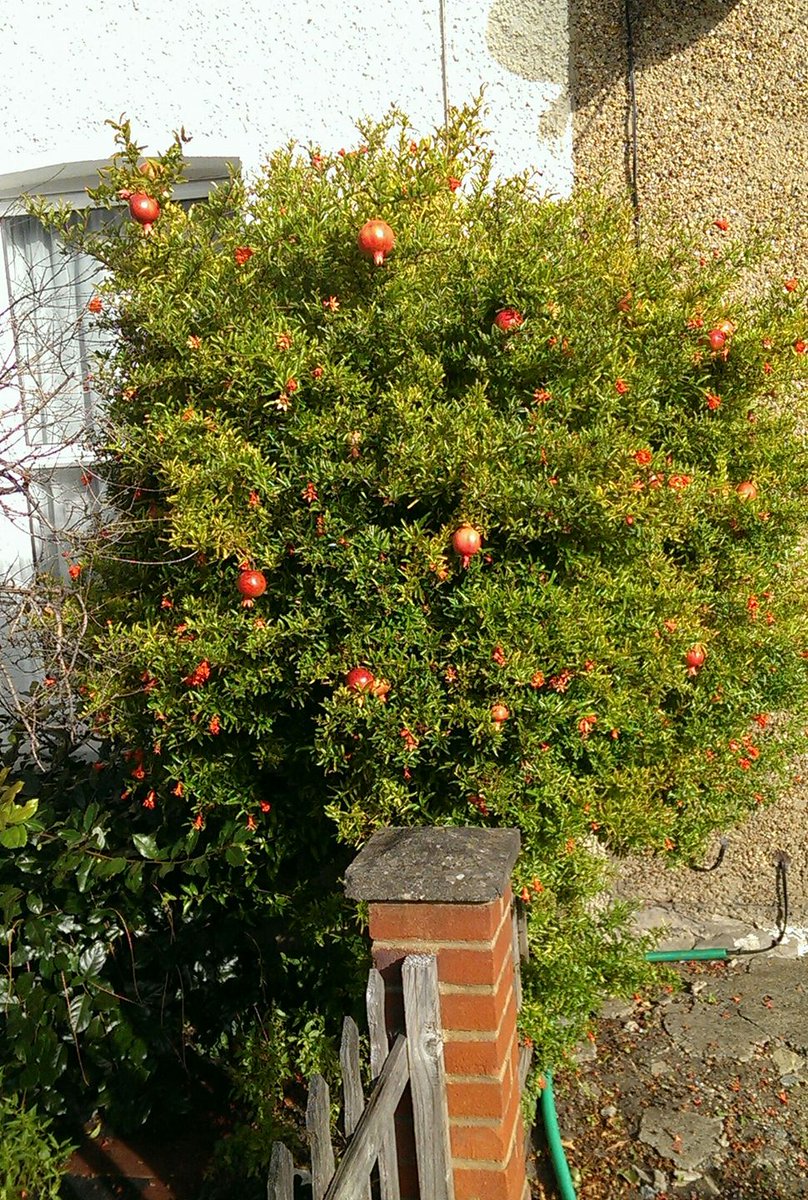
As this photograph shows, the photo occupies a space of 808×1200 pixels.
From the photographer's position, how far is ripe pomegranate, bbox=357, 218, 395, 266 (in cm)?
267

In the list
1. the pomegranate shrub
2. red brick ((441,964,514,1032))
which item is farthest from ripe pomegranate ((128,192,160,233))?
red brick ((441,964,514,1032))

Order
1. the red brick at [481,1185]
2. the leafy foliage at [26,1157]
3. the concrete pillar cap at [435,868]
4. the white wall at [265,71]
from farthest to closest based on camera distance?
1. the white wall at [265,71]
2. the leafy foliage at [26,1157]
3. the red brick at [481,1185]
4. the concrete pillar cap at [435,868]

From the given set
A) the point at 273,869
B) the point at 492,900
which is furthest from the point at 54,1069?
the point at 492,900

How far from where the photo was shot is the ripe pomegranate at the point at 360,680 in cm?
268

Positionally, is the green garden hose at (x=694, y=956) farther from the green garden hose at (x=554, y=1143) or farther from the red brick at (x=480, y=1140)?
the red brick at (x=480, y=1140)

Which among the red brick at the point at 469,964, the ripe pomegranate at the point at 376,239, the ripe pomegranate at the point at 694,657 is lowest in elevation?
the red brick at the point at 469,964

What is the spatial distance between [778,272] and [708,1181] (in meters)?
3.25

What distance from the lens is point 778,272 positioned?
14.1 feet

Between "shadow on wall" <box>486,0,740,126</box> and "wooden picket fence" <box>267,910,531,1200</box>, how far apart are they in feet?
11.5

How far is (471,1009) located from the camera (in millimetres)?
2330

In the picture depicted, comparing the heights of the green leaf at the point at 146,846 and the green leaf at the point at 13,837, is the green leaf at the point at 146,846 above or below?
below

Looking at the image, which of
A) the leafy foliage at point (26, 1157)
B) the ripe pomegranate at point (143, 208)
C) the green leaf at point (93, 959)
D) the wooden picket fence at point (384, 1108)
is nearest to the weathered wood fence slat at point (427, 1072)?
→ the wooden picket fence at point (384, 1108)

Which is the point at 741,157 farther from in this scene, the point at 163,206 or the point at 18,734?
the point at 18,734

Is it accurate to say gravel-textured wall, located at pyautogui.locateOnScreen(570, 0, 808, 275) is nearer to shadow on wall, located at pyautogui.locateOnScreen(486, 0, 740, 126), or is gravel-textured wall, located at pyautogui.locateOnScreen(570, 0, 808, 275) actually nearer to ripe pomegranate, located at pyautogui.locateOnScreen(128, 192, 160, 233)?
shadow on wall, located at pyautogui.locateOnScreen(486, 0, 740, 126)
